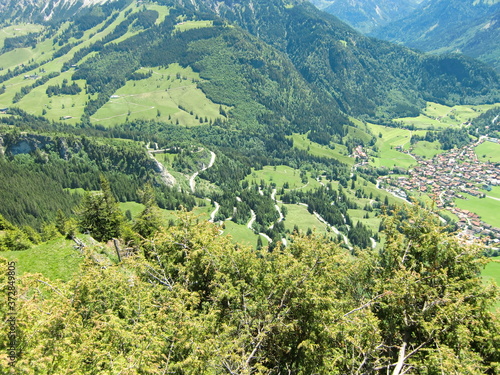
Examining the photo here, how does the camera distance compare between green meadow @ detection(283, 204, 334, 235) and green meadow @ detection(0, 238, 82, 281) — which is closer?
green meadow @ detection(0, 238, 82, 281)

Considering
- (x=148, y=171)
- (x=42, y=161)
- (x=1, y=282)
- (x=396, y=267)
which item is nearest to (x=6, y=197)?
(x=42, y=161)

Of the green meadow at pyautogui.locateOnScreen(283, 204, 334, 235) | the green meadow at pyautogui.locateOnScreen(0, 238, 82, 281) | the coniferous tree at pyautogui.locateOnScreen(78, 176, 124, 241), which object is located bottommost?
the green meadow at pyautogui.locateOnScreen(283, 204, 334, 235)

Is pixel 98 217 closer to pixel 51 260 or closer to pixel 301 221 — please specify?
pixel 51 260

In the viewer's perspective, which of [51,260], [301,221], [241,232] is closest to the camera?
[51,260]

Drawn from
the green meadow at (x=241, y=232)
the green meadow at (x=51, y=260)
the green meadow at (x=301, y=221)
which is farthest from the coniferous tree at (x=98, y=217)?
the green meadow at (x=301, y=221)

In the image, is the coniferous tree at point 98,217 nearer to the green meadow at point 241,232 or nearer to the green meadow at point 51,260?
the green meadow at point 51,260

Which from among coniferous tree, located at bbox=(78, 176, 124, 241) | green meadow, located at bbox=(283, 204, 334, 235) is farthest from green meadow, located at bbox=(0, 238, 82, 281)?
green meadow, located at bbox=(283, 204, 334, 235)

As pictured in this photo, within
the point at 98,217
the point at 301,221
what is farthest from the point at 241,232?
the point at 98,217

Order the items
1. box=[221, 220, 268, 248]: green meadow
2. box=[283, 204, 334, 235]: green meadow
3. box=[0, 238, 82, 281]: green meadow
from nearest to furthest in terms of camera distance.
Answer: box=[0, 238, 82, 281]: green meadow < box=[221, 220, 268, 248]: green meadow < box=[283, 204, 334, 235]: green meadow

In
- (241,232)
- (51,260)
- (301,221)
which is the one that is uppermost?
(51,260)

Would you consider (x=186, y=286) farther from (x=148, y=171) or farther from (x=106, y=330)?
(x=148, y=171)

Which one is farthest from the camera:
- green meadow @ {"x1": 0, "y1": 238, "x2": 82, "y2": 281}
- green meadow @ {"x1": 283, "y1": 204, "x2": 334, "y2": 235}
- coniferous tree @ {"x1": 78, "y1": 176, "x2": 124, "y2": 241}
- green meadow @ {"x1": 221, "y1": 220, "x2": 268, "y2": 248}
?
green meadow @ {"x1": 283, "y1": 204, "x2": 334, "y2": 235}

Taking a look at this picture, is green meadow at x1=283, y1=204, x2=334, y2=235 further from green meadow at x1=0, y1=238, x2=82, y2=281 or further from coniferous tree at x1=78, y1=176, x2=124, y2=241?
green meadow at x1=0, y1=238, x2=82, y2=281

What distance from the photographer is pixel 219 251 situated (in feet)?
96.2
